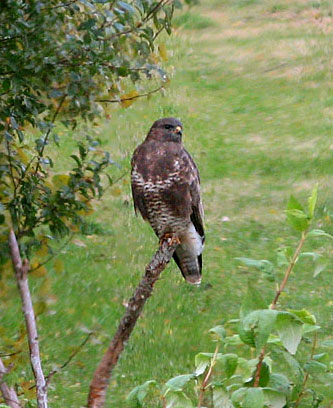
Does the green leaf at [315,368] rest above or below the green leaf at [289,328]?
below

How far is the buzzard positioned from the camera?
4.45 metres

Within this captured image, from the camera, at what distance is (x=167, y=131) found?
460 centimetres

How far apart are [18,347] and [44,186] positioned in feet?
2.28

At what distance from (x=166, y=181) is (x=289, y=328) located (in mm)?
2602

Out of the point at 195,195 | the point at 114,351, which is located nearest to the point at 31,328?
the point at 114,351

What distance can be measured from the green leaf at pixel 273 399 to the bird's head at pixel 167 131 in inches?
108

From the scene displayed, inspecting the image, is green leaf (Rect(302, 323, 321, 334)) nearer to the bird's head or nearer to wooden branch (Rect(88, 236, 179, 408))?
wooden branch (Rect(88, 236, 179, 408))

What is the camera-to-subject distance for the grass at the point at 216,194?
214 inches

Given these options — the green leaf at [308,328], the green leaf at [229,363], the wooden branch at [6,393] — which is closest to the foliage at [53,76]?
the wooden branch at [6,393]

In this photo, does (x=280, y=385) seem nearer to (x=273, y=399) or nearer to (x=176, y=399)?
(x=273, y=399)

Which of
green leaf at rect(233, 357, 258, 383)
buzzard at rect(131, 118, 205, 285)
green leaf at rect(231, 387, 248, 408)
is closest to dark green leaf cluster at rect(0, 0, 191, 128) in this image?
buzzard at rect(131, 118, 205, 285)

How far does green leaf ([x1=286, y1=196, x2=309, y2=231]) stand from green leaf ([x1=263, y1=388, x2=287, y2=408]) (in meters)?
0.39

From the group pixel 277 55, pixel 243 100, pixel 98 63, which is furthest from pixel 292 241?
pixel 277 55

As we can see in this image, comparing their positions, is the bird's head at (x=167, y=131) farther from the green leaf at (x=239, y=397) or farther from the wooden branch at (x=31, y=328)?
the green leaf at (x=239, y=397)
